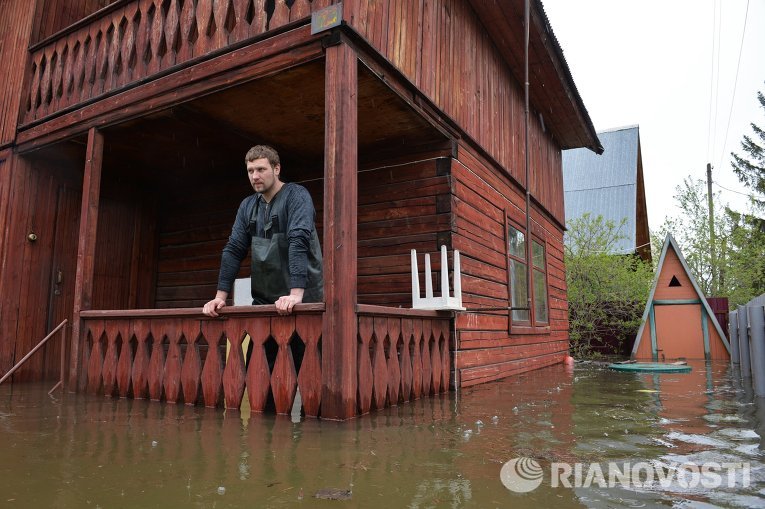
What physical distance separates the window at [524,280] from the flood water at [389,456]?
12.3ft

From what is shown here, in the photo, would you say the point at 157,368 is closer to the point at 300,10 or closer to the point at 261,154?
the point at 261,154

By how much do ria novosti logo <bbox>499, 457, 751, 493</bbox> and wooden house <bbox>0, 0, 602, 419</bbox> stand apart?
1.61 meters

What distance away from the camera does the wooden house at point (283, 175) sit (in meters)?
4.03

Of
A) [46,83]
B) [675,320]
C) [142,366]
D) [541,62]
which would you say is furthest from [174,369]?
[675,320]

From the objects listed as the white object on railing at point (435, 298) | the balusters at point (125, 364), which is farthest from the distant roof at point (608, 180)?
the balusters at point (125, 364)

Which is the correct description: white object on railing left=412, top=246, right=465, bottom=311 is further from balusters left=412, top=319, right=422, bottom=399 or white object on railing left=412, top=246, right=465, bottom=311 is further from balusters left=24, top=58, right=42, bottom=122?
balusters left=24, top=58, right=42, bottom=122

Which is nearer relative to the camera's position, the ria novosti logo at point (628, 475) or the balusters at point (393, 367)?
the ria novosti logo at point (628, 475)

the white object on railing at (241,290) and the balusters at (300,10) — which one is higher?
the balusters at (300,10)

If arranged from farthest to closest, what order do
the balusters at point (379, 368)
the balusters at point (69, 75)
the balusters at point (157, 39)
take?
the balusters at point (69, 75) < the balusters at point (157, 39) < the balusters at point (379, 368)

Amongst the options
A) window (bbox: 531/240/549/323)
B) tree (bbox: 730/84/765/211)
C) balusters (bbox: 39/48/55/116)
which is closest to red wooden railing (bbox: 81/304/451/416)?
balusters (bbox: 39/48/55/116)

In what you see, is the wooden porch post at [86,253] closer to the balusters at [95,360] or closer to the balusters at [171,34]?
the balusters at [95,360]

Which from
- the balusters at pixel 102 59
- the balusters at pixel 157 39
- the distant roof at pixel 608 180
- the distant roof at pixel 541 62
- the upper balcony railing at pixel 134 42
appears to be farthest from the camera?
the distant roof at pixel 608 180

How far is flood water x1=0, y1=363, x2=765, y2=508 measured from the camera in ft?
6.21

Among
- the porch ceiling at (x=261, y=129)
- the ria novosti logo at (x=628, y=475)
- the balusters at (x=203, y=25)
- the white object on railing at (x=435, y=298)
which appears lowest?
the ria novosti logo at (x=628, y=475)
